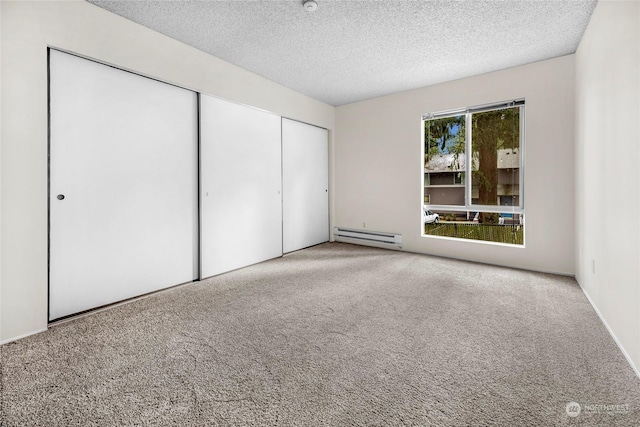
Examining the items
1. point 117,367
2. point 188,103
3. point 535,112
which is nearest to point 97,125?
point 188,103

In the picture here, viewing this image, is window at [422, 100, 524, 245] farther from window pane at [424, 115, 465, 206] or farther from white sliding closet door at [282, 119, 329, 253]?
white sliding closet door at [282, 119, 329, 253]

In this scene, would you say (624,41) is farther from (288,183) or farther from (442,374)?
(288,183)

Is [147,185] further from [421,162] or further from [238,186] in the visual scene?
[421,162]

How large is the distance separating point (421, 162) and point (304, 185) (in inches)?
79.0

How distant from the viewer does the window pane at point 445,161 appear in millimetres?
4594

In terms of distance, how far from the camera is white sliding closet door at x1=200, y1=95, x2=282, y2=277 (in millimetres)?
3623

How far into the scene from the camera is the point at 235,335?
2.19m

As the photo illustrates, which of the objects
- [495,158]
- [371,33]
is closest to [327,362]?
[371,33]

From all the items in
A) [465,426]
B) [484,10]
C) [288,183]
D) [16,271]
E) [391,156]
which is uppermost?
[484,10]

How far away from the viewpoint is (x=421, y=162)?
15.6 ft

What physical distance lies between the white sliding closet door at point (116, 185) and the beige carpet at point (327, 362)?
0.33 m

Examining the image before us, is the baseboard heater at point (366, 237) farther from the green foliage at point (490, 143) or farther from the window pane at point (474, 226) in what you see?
the green foliage at point (490, 143)

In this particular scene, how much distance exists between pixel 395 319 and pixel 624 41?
8.14ft
